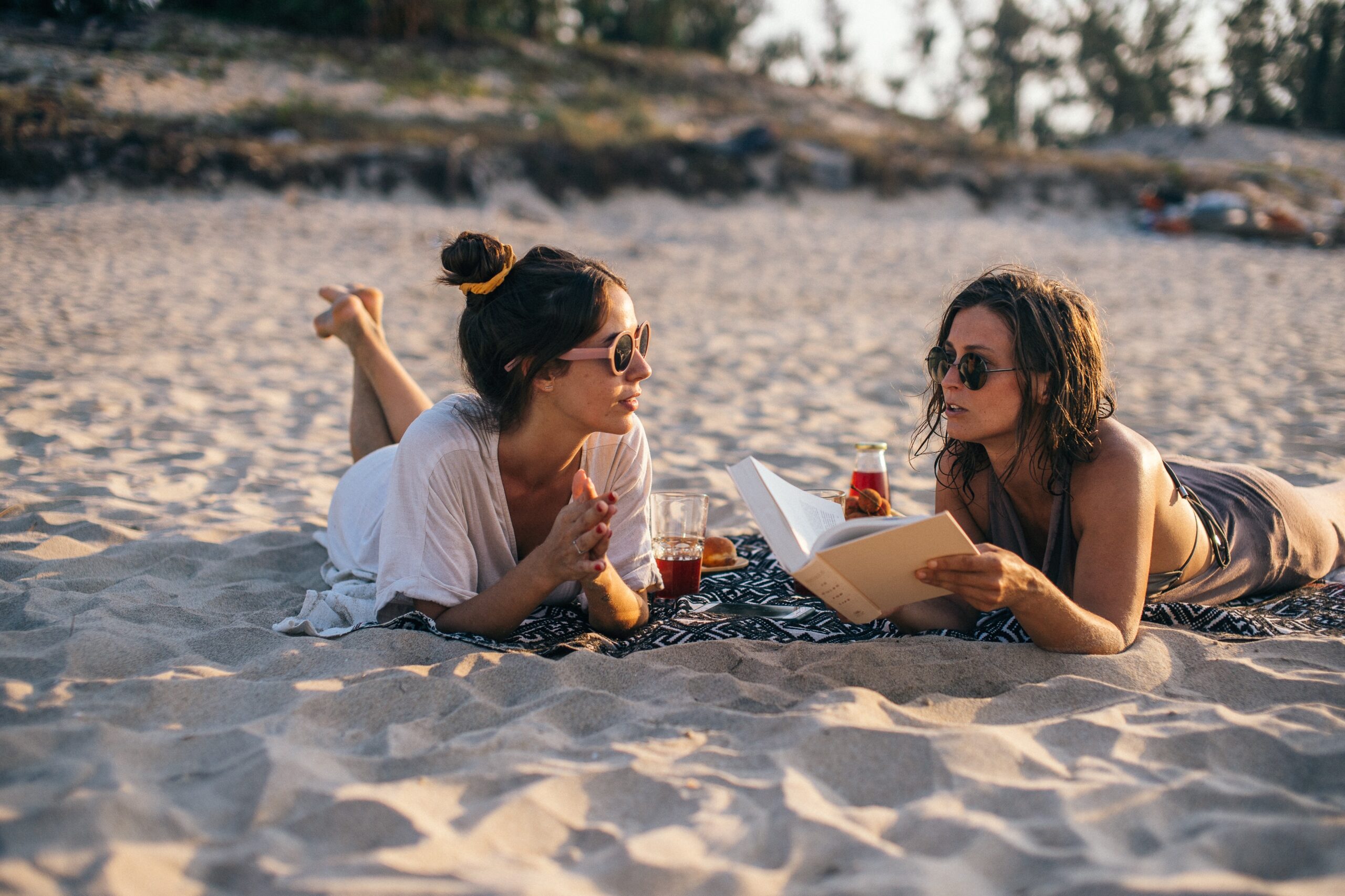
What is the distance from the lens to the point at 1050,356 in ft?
8.44

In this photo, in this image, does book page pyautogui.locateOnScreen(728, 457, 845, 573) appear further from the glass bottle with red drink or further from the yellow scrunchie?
the yellow scrunchie

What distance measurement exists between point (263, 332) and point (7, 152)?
729 centimetres

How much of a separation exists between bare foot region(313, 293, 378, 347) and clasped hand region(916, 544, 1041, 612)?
2733 mm

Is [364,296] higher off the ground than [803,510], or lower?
higher

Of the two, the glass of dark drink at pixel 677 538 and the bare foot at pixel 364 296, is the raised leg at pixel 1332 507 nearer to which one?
the glass of dark drink at pixel 677 538

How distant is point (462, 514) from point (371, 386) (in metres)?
1.55

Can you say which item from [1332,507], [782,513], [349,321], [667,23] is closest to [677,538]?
[782,513]

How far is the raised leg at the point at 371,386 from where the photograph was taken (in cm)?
402

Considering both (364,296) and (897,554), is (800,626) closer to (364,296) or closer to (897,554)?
(897,554)

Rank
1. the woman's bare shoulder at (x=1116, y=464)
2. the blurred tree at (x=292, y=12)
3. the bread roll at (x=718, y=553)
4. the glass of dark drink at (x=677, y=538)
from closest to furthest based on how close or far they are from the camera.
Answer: the woman's bare shoulder at (x=1116, y=464) → the glass of dark drink at (x=677, y=538) → the bread roll at (x=718, y=553) → the blurred tree at (x=292, y=12)

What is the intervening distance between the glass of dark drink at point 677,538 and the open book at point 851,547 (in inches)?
21.3

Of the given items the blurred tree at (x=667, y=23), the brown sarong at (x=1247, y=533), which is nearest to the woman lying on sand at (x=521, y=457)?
the brown sarong at (x=1247, y=533)

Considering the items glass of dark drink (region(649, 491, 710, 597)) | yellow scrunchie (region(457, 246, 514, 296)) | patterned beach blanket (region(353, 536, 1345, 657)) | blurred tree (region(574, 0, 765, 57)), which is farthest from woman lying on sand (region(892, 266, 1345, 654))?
blurred tree (region(574, 0, 765, 57))

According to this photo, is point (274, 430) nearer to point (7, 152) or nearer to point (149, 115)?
point (7, 152)
